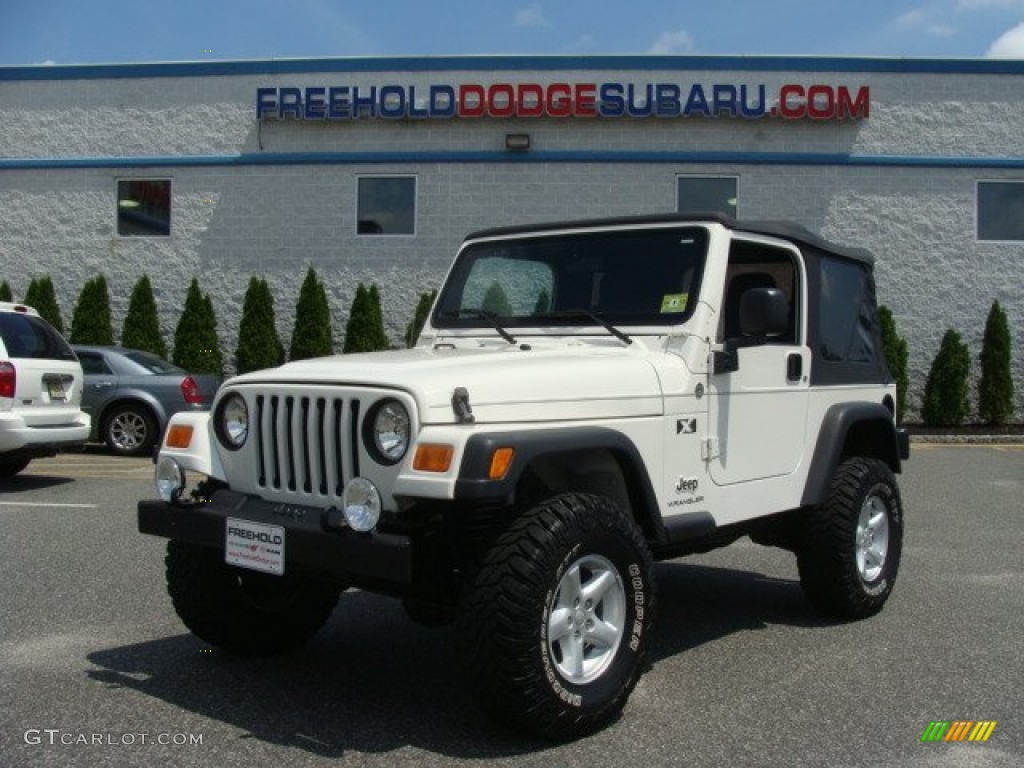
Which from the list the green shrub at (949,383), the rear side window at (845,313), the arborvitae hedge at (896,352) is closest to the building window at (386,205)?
the arborvitae hedge at (896,352)

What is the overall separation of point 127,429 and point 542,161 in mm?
7977

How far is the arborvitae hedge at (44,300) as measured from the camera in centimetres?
1848

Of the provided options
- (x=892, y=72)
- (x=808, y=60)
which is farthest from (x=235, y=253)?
(x=892, y=72)

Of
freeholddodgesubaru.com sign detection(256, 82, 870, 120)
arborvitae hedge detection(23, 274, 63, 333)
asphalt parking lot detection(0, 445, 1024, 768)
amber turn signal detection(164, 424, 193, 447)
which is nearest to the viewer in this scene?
asphalt parking lot detection(0, 445, 1024, 768)

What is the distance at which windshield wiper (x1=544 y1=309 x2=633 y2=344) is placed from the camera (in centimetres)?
487

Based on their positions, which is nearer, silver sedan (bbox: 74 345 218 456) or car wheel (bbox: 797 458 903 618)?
car wheel (bbox: 797 458 903 618)

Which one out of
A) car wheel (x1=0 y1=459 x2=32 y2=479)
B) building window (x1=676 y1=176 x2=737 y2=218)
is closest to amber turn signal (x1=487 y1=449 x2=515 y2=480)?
car wheel (x1=0 y1=459 x2=32 y2=479)

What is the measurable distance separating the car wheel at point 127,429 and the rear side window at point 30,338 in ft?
9.17

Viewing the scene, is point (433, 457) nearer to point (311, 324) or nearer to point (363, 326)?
point (363, 326)

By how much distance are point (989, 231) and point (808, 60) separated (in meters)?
4.05

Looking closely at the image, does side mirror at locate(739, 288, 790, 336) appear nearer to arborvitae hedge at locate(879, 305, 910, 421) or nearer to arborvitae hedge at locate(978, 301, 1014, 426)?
arborvitae hedge at locate(879, 305, 910, 421)

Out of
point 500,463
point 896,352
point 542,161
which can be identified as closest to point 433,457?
point 500,463

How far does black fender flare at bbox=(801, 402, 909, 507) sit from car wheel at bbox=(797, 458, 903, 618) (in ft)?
0.38

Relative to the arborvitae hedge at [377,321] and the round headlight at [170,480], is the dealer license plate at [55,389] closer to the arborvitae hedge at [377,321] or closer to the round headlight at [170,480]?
the round headlight at [170,480]
